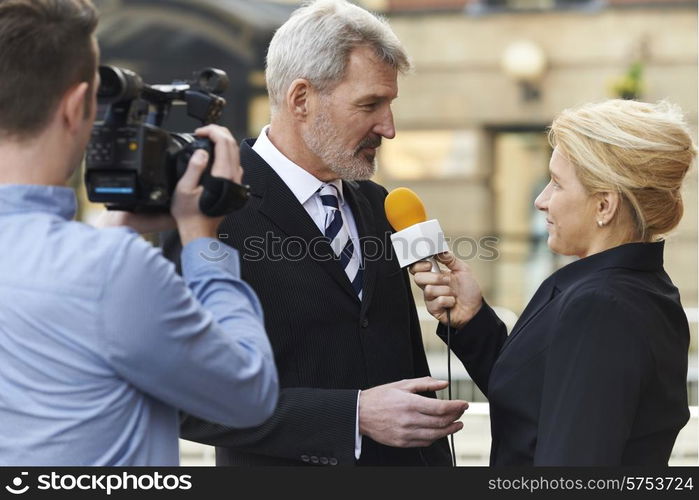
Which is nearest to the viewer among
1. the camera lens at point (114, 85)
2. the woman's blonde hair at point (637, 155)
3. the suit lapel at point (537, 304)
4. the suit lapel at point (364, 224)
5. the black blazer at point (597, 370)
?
the camera lens at point (114, 85)

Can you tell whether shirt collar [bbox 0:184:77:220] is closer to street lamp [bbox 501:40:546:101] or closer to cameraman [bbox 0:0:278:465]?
cameraman [bbox 0:0:278:465]

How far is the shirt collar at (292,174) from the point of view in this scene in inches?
130

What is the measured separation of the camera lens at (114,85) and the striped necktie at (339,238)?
137 centimetres

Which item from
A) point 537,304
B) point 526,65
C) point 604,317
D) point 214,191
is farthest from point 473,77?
point 214,191

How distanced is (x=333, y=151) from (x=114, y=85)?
1.43 meters

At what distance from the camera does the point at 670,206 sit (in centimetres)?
266

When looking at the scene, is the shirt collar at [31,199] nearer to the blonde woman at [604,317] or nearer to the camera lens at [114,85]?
the camera lens at [114,85]

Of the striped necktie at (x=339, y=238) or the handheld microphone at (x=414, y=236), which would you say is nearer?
the handheld microphone at (x=414, y=236)

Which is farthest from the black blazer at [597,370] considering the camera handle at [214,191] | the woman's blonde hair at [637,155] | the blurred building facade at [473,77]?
the blurred building facade at [473,77]

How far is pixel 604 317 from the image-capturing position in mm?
2412

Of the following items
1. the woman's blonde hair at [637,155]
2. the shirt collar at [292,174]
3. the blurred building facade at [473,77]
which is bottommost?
the blurred building facade at [473,77]

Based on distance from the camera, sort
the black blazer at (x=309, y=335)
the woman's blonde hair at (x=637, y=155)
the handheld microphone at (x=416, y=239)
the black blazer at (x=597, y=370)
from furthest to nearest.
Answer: the handheld microphone at (x=416, y=239), the black blazer at (x=309, y=335), the woman's blonde hair at (x=637, y=155), the black blazer at (x=597, y=370)

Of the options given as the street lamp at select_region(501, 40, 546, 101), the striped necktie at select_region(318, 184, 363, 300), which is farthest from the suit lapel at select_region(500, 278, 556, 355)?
the street lamp at select_region(501, 40, 546, 101)

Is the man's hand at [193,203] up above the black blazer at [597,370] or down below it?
above
